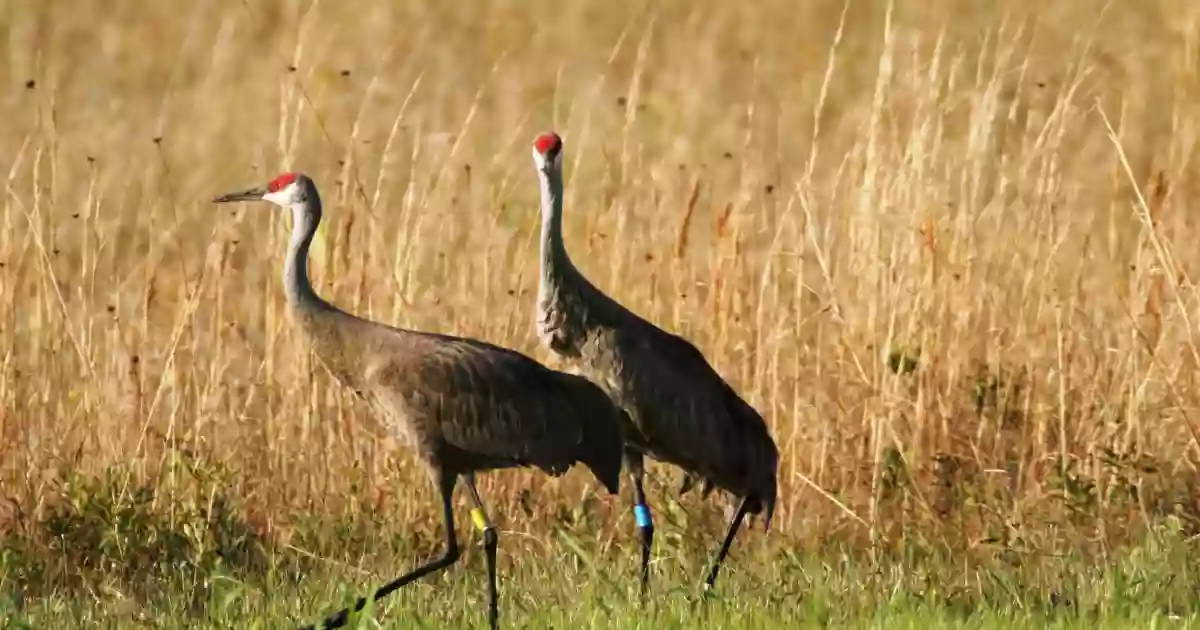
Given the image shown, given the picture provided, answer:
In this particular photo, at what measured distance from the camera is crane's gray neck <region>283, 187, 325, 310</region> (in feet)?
23.1

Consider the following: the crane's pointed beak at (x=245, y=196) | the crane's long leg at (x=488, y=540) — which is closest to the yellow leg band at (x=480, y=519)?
the crane's long leg at (x=488, y=540)

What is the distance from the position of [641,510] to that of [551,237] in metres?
1.00

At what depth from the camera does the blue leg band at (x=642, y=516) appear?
7.34 m

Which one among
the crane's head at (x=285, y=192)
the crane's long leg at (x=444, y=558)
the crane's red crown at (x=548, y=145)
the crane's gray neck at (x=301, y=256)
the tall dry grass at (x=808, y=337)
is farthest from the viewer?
the tall dry grass at (x=808, y=337)

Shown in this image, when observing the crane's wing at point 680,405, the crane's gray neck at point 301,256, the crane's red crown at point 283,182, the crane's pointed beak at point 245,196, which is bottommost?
the crane's wing at point 680,405

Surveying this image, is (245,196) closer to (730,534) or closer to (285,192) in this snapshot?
(285,192)

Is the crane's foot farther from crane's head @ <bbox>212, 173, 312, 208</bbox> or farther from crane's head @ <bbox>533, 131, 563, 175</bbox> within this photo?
crane's head @ <bbox>212, 173, 312, 208</bbox>

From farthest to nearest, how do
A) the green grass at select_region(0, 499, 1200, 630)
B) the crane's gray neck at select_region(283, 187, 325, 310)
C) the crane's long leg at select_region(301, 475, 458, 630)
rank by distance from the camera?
1. the crane's gray neck at select_region(283, 187, 325, 310)
2. the crane's long leg at select_region(301, 475, 458, 630)
3. the green grass at select_region(0, 499, 1200, 630)

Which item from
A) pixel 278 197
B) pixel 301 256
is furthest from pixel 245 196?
pixel 301 256

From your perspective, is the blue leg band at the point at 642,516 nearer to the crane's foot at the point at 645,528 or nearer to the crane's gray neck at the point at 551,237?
the crane's foot at the point at 645,528

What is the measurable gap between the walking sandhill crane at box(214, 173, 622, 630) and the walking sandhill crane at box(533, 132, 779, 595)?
0.29 m

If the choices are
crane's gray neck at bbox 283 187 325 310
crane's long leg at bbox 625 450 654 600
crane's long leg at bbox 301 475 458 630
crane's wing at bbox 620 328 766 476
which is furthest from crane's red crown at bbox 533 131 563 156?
crane's long leg at bbox 301 475 458 630

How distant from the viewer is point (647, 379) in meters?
7.35

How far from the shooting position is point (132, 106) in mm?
14906
